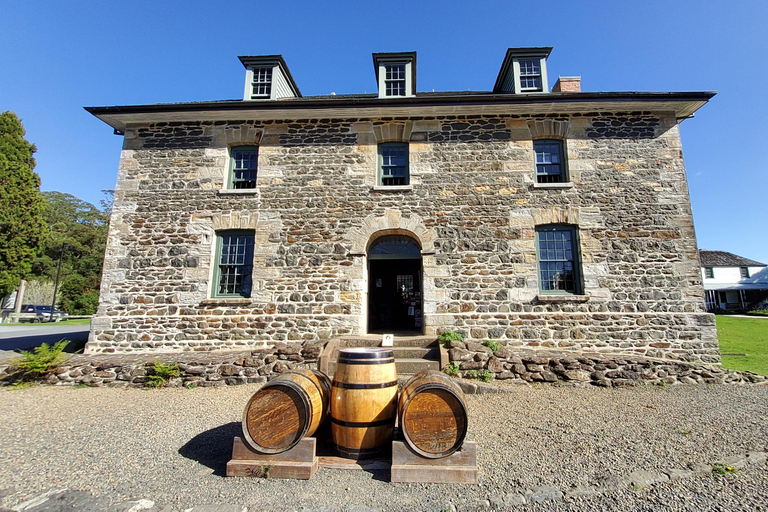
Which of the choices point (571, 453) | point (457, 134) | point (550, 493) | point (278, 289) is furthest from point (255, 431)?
point (457, 134)

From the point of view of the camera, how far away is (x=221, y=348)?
8492 millimetres

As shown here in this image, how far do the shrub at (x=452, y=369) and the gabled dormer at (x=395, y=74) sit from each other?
295 inches

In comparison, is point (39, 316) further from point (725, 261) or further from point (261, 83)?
point (725, 261)

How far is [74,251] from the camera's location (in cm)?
3675

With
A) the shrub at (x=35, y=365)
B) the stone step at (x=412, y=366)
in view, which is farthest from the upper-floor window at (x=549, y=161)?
the shrub at (x=35, y=365)

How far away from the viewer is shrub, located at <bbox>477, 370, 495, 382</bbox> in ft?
23.0

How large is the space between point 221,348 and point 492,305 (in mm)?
6702

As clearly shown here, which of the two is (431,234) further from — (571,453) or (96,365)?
(96,365)

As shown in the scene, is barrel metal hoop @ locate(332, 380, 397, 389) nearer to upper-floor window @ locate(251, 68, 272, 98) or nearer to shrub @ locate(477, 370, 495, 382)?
shrub @ locate(477, 370, 495, 382)

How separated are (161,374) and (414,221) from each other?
21.6ft

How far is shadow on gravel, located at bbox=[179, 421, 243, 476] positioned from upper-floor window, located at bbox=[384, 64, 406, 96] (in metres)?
9.30

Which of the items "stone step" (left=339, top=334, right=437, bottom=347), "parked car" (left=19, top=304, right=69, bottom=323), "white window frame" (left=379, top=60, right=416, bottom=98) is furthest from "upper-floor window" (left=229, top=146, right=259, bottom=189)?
"parked car" (left=19, top=304, right=69, bottom=323)

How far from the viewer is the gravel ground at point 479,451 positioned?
3.03 meters

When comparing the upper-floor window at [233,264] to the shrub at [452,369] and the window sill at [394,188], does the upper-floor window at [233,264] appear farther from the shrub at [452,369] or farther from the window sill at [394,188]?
the shrub at [452,369]
